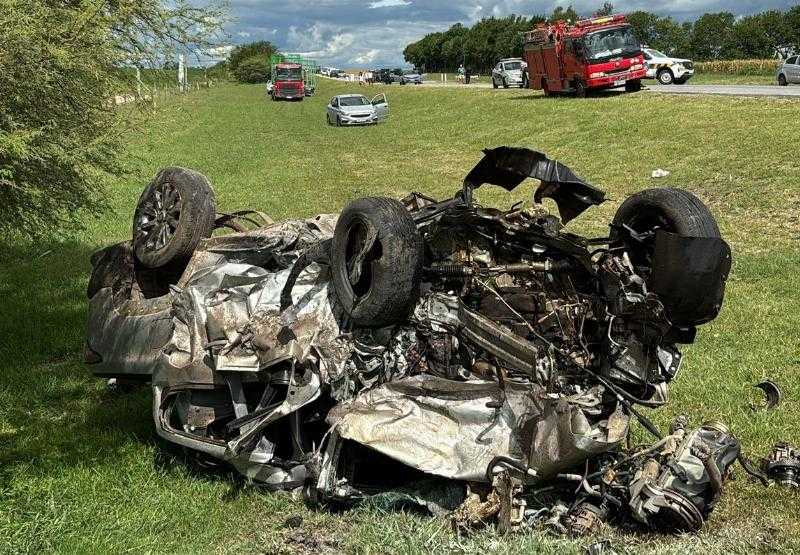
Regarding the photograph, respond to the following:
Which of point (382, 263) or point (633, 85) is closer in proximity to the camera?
point (382, 263)

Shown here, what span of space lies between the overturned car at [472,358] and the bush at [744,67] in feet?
147

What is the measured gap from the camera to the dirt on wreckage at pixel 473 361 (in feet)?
12.3

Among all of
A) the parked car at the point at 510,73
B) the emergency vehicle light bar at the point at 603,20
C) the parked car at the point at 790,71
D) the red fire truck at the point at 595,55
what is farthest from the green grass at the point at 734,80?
the red fire truck at the point at 595,55

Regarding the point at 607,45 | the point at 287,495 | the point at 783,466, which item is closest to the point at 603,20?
the point at 607,45

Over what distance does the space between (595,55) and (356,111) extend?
11.0 m

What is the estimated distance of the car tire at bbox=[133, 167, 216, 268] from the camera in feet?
17.4

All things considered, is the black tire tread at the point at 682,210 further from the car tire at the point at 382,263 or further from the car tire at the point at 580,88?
the car tire at the point at 580,88

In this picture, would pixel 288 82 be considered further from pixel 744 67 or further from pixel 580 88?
pixel 580 88

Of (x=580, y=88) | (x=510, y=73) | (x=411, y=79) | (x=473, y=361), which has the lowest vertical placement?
(x=473, y=361)

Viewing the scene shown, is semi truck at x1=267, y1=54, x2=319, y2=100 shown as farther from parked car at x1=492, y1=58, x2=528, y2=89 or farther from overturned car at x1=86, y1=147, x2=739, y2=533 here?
overturned car at x1=86, y1=147, x2=739, y2=533

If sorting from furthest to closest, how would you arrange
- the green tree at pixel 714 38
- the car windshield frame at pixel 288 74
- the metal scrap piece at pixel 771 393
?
1. the green tree at pixel 714 38
2. the car windshield frame at pixel 288 74
3. the metal scrap piece at pixel 771 393

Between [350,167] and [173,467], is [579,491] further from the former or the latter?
[350,167]

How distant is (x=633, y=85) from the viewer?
2550cm

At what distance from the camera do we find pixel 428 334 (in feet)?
13.7
